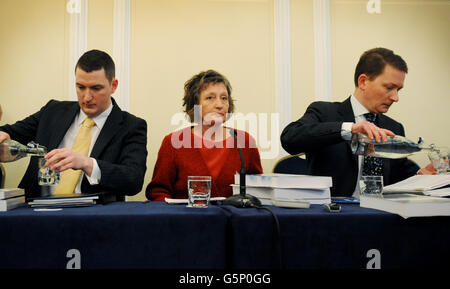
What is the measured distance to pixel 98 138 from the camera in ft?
5.88

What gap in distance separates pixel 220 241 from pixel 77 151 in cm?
113

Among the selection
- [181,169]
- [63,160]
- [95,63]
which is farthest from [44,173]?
[181,169]

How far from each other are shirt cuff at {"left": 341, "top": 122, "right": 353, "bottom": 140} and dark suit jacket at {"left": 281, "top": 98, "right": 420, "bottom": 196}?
12cm

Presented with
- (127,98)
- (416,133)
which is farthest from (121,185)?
(416,133)

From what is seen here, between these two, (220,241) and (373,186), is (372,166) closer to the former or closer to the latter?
(373,186)

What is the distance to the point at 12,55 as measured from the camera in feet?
10.0

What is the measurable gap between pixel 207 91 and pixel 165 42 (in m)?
1.16

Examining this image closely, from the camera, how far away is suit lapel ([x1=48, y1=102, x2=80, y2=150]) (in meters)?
1.80

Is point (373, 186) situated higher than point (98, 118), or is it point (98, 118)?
point (98, 118)

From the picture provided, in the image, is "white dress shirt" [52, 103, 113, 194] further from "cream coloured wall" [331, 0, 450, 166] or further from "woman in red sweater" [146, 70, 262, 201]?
"cream coloured wall" [331, 0, 450, 166]

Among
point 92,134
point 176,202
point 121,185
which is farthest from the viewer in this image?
point 92,134

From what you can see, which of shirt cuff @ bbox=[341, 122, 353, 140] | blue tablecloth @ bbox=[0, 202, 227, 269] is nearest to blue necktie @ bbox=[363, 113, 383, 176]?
shirt cuff @ bbox=[341, 122, 353, 140]
